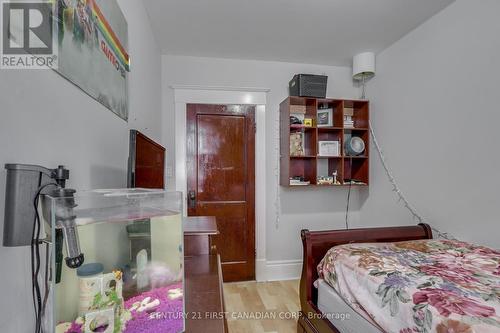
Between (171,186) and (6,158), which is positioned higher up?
(6,158)

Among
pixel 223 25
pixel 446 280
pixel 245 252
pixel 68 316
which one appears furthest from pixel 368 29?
pixel 68 316

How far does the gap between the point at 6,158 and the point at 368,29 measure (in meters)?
2.80

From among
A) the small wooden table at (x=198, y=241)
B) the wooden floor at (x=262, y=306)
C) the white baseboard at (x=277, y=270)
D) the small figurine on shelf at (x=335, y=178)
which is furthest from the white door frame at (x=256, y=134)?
the small wooden table at (x=198, y=241)

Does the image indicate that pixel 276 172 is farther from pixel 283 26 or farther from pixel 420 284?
pixel 420 284

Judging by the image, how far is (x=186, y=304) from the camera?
0.86 meters

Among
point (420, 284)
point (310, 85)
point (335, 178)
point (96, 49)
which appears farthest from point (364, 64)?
point (96, 49)

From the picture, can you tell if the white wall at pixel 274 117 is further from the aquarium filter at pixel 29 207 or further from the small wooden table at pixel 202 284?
the aquarium filter at pixel 29 207

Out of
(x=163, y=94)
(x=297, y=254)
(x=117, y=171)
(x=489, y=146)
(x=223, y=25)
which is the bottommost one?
(x=297, y=254)

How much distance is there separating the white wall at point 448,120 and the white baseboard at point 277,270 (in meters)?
1.18

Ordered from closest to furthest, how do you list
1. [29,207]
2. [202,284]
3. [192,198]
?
[29,207] → [202,284] → [192,198]

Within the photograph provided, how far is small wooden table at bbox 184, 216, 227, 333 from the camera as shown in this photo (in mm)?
760

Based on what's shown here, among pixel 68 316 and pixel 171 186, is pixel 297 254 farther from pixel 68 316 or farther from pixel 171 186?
pixel 68 316

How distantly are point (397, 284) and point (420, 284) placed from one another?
9 centimetres

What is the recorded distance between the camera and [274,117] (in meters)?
3.06
